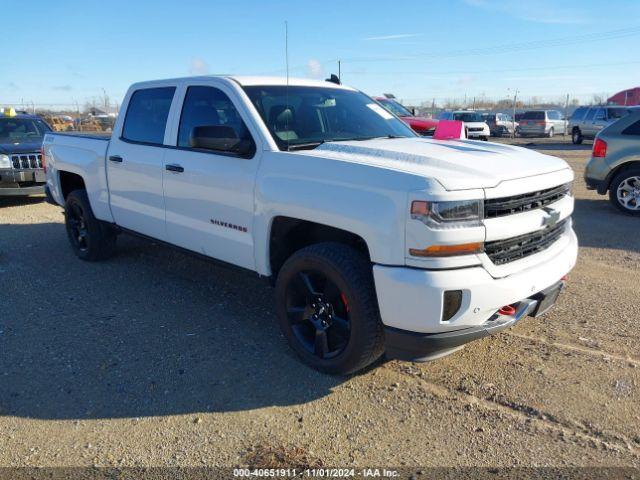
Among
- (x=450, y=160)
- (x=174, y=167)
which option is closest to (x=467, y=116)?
(x=174, y=167)

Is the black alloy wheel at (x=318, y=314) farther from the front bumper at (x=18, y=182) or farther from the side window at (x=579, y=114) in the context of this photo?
the side window at (x=579, y=114)

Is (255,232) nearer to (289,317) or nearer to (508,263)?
(289,317)

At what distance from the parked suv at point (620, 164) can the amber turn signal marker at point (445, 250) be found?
686 centimetres

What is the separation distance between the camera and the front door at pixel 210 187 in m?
4.04

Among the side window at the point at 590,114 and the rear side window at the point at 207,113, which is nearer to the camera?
the rear side window at the point at 207,113

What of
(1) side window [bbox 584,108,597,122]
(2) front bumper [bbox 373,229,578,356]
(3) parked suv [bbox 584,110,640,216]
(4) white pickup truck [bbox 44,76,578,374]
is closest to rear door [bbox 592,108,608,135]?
(1) side window [bbox 584,108,597,122]

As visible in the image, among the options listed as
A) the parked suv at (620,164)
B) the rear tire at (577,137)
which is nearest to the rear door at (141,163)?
the parked suv at (620,164)

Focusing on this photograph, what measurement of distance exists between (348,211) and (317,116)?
4.86 feet

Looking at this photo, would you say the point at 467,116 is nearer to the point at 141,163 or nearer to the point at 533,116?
A: the point at 533,116

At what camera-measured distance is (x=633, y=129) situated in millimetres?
8781

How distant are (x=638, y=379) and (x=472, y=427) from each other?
1.25m

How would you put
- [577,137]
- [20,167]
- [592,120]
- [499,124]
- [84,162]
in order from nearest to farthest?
1. [84,162]
2. [20,167]
3. [592,120]
4. [577,137]
5. [499,124]

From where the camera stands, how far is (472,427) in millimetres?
3148

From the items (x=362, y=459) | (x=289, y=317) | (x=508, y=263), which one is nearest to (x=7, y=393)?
(x=289, y=317)
